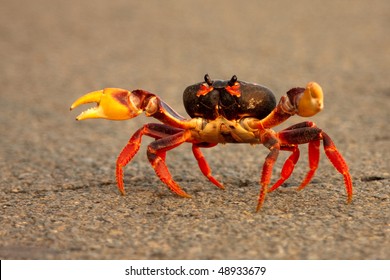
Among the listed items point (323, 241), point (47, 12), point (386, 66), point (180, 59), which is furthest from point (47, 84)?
point (323, 241)

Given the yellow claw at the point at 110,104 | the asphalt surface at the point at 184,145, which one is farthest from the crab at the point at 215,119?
the asphalt surface at the point at 184,145

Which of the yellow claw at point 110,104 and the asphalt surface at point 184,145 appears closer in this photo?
the asphalt surface at point 184,145

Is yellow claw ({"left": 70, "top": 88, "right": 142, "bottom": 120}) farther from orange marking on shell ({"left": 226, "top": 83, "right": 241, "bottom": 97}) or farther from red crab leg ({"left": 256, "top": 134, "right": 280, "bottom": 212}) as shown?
red crab leg ({"left": 256, "top": 134, "right": 280, "bottom": 212})

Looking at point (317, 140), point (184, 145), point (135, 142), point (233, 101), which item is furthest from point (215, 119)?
point (184, 145)

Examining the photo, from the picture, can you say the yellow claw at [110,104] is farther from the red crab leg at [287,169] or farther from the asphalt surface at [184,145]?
the red crab leg at [287,169]

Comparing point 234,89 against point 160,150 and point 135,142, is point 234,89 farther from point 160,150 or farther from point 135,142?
point 135,142

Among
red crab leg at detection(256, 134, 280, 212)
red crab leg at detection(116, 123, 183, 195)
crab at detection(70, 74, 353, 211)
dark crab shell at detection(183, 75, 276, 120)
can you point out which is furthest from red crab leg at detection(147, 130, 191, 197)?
red crab leg at detection(256, 134, 280, 212)

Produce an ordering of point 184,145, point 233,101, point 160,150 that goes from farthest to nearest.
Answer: point 184,145
point 160,150
point 233,101
